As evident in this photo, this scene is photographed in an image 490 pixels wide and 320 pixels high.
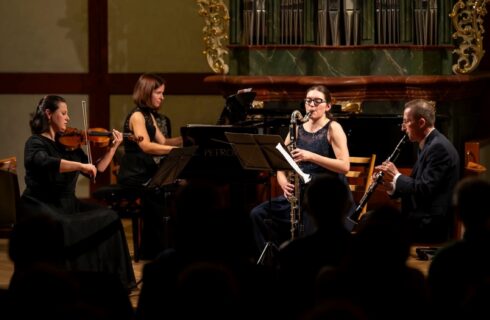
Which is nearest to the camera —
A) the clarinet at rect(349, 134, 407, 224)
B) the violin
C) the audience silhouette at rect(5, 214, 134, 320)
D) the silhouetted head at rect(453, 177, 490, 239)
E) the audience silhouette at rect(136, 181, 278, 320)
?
the audience silhouette at rect(5, 214, 134, 320)

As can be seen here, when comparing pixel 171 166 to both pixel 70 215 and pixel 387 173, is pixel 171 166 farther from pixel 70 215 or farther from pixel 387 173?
pixel 387 173

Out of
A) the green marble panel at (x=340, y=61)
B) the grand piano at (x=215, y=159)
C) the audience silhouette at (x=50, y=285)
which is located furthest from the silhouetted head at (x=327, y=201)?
the green marble panel at (x=340, y=61)

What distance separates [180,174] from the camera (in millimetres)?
6910

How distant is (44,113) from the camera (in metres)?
5.92

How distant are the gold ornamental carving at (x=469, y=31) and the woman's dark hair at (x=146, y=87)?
2773 mm

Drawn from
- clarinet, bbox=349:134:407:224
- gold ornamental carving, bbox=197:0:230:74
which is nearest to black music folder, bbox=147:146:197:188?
clarinet, bbox=349:134:407:224

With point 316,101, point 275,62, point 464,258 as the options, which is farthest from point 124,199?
point 464,258

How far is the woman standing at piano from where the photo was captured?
6902mm

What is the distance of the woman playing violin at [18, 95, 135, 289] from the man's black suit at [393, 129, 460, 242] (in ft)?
6.12

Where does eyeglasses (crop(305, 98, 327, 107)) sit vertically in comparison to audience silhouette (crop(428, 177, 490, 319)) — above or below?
above

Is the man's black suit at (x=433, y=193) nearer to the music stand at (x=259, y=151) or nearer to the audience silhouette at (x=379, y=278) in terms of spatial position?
the music stand at (x=259, y=151)

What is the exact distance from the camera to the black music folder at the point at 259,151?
5.77 meters

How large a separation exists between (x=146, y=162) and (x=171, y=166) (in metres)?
0.87

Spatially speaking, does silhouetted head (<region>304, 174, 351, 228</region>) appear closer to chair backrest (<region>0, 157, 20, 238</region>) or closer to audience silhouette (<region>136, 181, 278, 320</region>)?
audience silhouette (<region>136, 181, 278, 320</region>)
